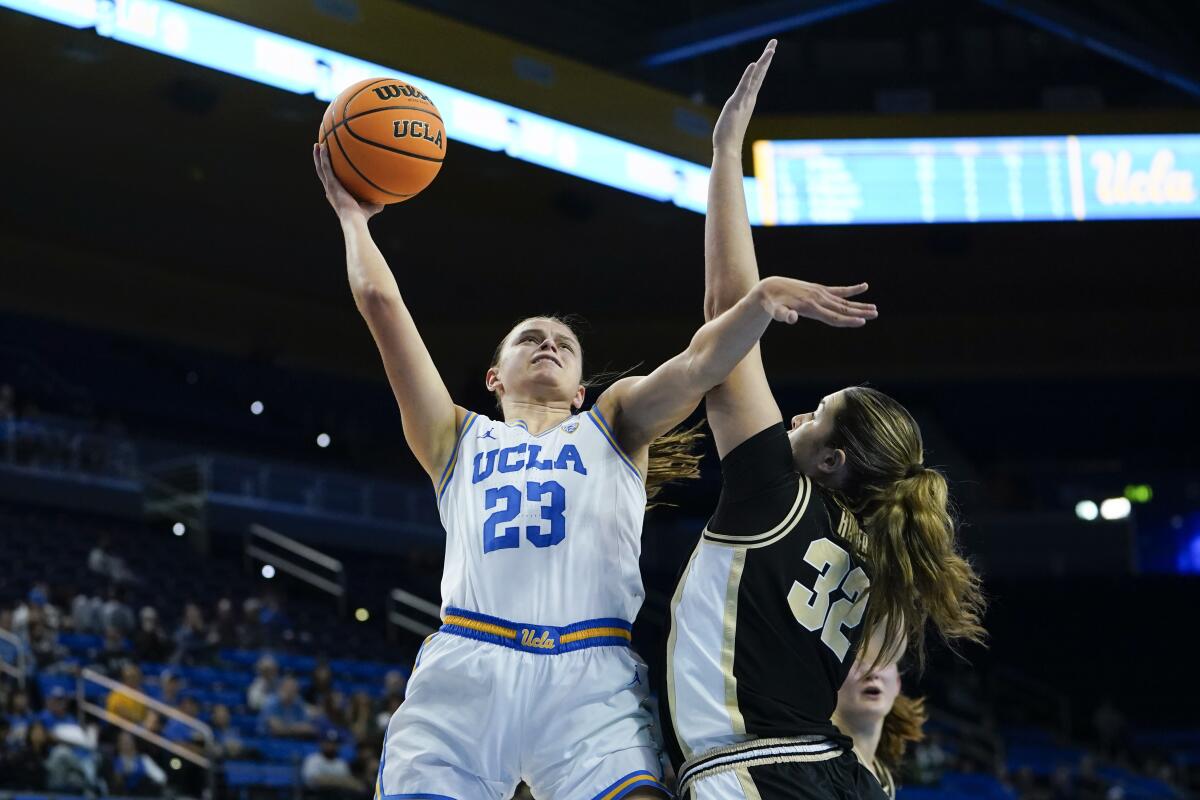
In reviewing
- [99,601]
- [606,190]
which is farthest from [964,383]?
[99,601]

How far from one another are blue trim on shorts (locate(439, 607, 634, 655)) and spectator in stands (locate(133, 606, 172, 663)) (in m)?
10.1

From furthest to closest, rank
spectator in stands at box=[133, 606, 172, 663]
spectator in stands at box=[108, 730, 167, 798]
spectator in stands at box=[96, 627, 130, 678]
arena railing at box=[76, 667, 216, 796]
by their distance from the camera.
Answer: spectator in stands at box=[133, 606, 172, 663] < spectator in stands at box=[96, 627, 130, 678] < arena railing at box=[76, 667, 216, 796] < spectator in stands at box=[108, 730, 167, 798]

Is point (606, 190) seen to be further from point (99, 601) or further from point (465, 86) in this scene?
point (99, 601)

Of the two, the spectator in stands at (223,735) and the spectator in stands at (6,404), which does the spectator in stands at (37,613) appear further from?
the spectator in stands at (6,404)

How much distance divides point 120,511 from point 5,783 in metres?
10.7

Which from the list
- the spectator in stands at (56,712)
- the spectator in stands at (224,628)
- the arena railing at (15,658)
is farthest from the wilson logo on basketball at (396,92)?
the spectator in stands at (224,628)

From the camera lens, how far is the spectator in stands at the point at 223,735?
11017 millimetres

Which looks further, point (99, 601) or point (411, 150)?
point (99, 601)

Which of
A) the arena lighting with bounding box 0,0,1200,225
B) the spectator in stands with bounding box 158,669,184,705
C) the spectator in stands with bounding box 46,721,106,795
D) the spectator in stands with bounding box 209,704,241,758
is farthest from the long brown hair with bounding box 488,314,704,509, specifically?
the arena lighting with bounding box 0,0,1200,225

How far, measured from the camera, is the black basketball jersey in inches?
130

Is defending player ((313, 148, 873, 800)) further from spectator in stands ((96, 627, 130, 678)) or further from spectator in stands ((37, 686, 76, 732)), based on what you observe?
spectator in stands ((96, 627, 130, 678))

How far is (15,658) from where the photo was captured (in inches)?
454

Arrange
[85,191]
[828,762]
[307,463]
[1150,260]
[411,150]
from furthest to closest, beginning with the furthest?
[307,463] → [1150,260] → [85,191] → [411,150] → [828,762]

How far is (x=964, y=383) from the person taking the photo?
24047mm
